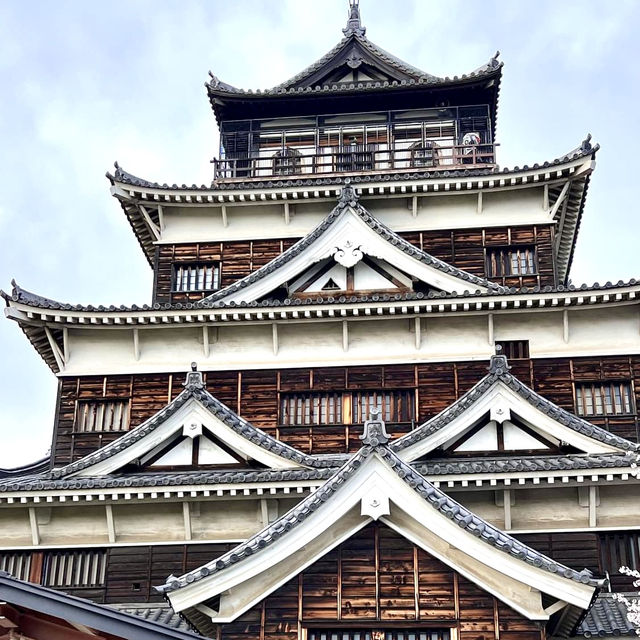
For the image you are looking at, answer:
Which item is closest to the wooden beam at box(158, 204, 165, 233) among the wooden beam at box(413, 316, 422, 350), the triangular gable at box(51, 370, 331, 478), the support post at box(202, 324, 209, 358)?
the support post at box(202, 324, 209, 358)

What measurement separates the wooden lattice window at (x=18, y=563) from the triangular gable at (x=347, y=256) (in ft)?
22.8

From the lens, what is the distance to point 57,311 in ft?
72.8

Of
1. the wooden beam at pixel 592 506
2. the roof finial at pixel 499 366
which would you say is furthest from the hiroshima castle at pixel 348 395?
the roof finial at pixel 499 366

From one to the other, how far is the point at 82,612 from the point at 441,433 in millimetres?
10156

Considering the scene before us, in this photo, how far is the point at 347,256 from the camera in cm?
2347

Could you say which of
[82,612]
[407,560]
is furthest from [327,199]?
[82,612]

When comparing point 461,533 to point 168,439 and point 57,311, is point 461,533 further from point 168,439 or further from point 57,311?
point 57,311

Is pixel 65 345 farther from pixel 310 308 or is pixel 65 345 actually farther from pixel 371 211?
pixel 371 211

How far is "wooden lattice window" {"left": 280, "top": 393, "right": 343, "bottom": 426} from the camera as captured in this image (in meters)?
21.8

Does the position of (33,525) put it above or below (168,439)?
below

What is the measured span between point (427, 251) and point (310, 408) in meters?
5.50

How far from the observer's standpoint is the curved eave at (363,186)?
79.2 feet

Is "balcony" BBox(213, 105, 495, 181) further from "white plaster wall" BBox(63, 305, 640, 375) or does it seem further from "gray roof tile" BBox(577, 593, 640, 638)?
"gray roof tile" BBox(577, 593, 640, 638)

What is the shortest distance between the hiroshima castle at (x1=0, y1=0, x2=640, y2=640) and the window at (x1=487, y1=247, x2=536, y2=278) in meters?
0.06
